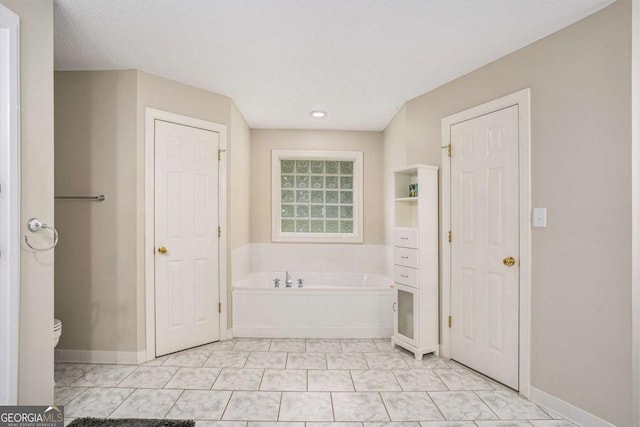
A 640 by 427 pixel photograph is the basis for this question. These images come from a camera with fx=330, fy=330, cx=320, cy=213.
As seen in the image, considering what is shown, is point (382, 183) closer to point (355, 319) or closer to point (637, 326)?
point (355, 319)

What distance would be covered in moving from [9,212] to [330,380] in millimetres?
2183

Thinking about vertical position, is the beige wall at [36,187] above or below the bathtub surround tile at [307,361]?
above

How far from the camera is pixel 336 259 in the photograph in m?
4.45

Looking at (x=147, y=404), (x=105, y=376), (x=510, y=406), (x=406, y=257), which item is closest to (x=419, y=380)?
(x=510, y=406)

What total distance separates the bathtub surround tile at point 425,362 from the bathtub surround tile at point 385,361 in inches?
2.0

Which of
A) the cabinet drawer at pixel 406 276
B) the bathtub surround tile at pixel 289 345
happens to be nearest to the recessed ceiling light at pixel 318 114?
the cabinet drawer at pixel 406 276

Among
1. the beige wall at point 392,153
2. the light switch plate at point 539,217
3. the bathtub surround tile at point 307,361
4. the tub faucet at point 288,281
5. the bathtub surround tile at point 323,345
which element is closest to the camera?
the light switch plate at point 539,217

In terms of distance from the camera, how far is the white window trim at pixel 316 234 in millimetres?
4441

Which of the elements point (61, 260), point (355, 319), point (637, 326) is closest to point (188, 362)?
point (61, 260)

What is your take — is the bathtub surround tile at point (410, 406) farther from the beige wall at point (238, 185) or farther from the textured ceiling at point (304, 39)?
the textured ceiling at point (304, 39)

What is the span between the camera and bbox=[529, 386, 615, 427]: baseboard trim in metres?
1.87

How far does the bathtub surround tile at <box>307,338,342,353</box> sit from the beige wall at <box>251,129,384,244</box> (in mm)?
1584

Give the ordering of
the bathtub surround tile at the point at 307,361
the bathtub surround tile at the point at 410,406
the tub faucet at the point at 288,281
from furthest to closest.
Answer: the tub faucet at the point at 288,281
the bathtub surround tile at the point at 307,361
the bathtub surround tile at the point at 410,406

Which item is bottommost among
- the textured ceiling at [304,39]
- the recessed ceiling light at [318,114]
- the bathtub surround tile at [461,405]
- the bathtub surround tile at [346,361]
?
the bathtub surround tile at [346,361]
